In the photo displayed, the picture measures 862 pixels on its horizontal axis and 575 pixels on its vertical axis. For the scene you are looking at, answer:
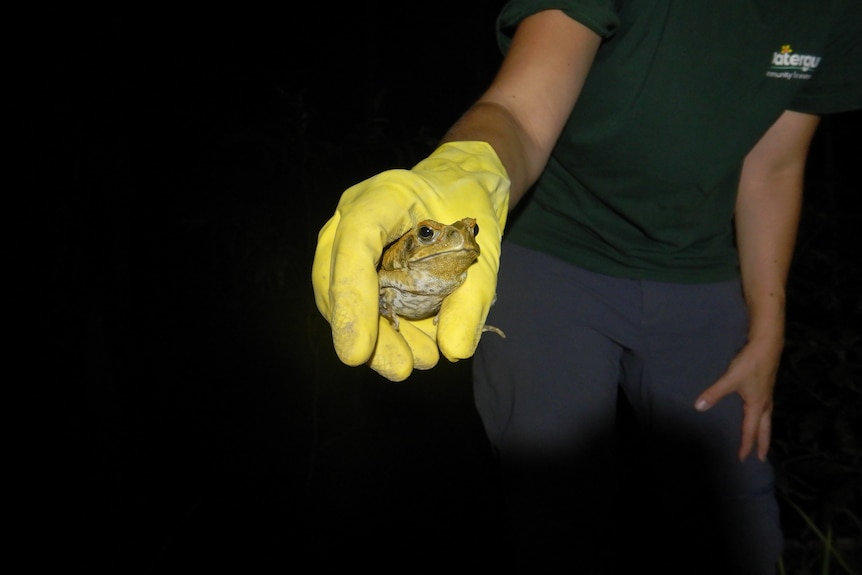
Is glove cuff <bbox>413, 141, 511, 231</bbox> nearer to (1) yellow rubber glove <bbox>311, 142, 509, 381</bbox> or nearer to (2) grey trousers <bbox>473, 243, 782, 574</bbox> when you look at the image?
(1) yellow rubber glove <bbox>311, 142, 509, 381</bbox>

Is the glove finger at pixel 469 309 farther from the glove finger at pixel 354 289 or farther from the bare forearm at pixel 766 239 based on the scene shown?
the bare forearm at pixel 766 239

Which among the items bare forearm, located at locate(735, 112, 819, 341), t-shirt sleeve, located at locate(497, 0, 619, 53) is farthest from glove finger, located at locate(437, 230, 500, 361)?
bare forearm, located at locate(735, 112, 819, 341)

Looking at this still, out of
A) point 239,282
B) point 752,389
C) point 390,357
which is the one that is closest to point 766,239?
point 752,389

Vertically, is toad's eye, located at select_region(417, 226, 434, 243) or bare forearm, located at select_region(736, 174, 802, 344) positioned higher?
toad's eye, located at select_region(417, 226, 434, 243)

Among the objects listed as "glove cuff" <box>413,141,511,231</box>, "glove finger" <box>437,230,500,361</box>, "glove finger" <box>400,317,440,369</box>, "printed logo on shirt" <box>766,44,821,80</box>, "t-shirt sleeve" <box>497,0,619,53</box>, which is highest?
"t-shirt sleeve" <box>497,0,619,53</box>

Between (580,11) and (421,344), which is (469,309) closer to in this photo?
(421,344)

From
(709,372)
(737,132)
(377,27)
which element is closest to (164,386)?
(377,27)

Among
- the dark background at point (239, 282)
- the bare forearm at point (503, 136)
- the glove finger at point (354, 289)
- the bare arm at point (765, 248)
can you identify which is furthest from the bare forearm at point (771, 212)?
the dark background at point (239, 282)
